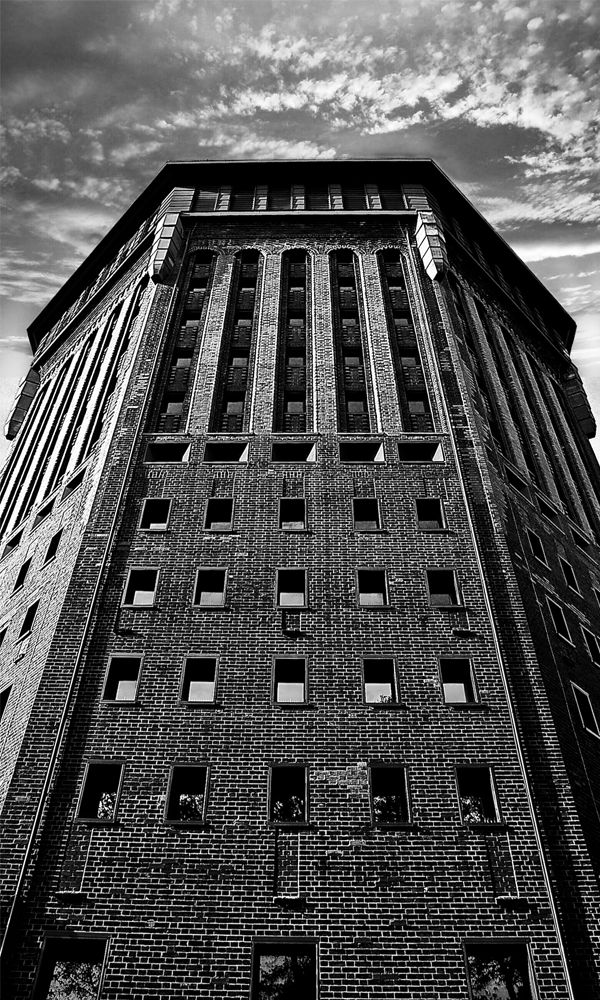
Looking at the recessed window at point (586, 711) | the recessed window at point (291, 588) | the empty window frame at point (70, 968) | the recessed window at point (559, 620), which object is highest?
the recessed window at point (559, 620)

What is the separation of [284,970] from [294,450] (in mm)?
16698

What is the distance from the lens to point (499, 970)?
17.9m

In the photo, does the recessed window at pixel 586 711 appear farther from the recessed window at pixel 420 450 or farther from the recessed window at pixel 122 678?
the recessed window at pixel 122 678

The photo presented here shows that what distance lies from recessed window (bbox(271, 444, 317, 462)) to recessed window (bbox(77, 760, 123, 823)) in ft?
40.8

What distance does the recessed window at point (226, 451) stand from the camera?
29297mm

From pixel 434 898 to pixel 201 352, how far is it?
22416 millimetres

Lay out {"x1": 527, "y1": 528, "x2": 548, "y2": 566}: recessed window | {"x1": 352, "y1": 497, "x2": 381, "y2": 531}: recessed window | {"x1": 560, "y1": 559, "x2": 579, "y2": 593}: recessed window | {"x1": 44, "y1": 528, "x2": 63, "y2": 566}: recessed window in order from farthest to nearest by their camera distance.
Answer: {"x1": 560, "y1": 559, "x2": 579, "y2": 593}: recessed window, {"x1": 527, "y1": 528, "x2": 548, "y2": 566}: recessed window, {"x1": 44, "y1": 528, "x2": 63, "y2": 566}: recessed window, {"x1": 352, "y1": 497, "x2": 381, "y2": 531}: recessed window

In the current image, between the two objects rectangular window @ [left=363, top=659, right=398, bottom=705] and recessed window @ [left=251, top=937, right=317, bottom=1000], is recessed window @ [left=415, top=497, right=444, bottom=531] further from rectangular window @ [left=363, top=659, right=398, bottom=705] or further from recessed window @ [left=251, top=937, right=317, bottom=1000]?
recessed window @ [left=251, top=937, right=317, bottom=1000]

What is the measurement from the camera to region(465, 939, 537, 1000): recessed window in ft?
57.7

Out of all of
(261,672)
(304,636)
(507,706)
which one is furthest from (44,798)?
(507,706)

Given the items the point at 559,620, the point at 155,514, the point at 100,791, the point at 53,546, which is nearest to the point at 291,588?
the point at 155,514

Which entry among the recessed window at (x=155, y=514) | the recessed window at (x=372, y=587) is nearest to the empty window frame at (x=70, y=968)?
the recessed window at (x=372, y=587)

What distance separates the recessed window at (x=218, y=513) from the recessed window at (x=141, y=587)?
2531 millimetres

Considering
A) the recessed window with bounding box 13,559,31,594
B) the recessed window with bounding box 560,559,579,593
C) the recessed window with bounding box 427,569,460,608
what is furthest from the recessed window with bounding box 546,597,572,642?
the recessed window with bounding box 13,559,31,594
